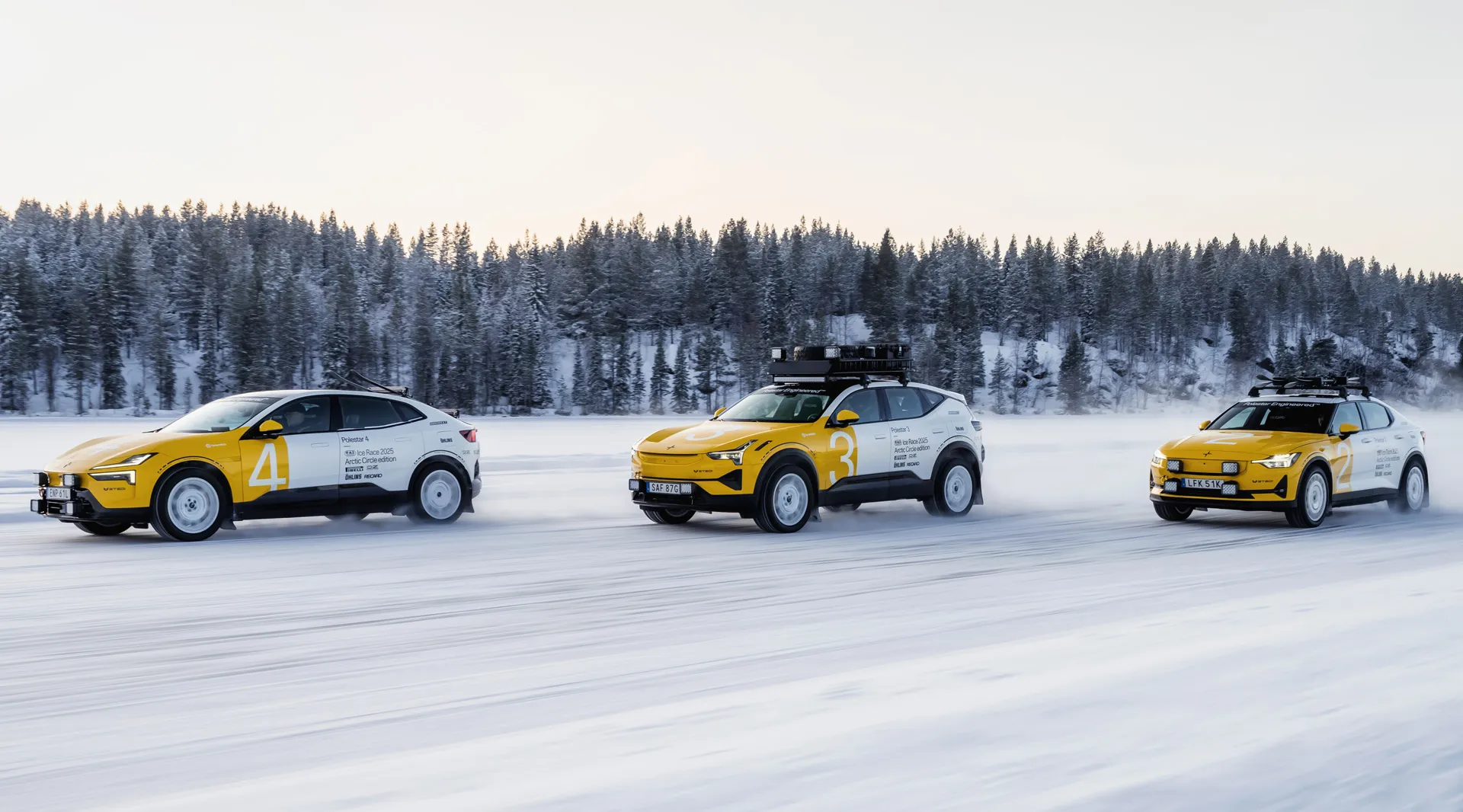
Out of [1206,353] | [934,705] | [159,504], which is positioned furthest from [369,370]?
[934,705]

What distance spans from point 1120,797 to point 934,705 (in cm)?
146

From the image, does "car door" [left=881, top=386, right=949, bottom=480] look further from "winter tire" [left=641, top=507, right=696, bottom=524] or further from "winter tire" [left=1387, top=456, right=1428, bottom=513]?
"winter tire" [left=1387, top=456, right=1428, bottom=513]

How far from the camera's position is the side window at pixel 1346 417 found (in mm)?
15725

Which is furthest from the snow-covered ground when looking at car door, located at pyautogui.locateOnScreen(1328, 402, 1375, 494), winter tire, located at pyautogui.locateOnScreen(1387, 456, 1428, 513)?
winter tire, located at pyautogui.locateOnScreen(1387, 456, 1428, 513)

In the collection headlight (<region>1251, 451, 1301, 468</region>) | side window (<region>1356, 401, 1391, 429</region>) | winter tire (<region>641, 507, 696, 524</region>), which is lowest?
winter tire (<region>641, 507, 696, 524</region>)

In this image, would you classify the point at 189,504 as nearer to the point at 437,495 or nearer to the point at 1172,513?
the point at 437,495

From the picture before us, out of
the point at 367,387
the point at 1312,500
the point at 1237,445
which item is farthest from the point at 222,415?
the point at 1312,500

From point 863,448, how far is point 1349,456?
5913mm

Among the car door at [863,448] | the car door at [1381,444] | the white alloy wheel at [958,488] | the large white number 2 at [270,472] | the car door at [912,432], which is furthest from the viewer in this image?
the white alloy wheel at [958,488]

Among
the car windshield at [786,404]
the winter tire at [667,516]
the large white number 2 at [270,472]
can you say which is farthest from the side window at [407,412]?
the car windshield at [786,404]

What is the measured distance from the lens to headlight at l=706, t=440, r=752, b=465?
1399cm

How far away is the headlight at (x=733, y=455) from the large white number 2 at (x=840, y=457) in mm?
1188

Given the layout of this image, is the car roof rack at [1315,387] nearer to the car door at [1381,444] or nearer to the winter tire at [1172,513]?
the car door at [1381,444]

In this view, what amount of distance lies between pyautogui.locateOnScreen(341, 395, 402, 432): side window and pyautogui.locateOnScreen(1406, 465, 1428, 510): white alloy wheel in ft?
41.5
